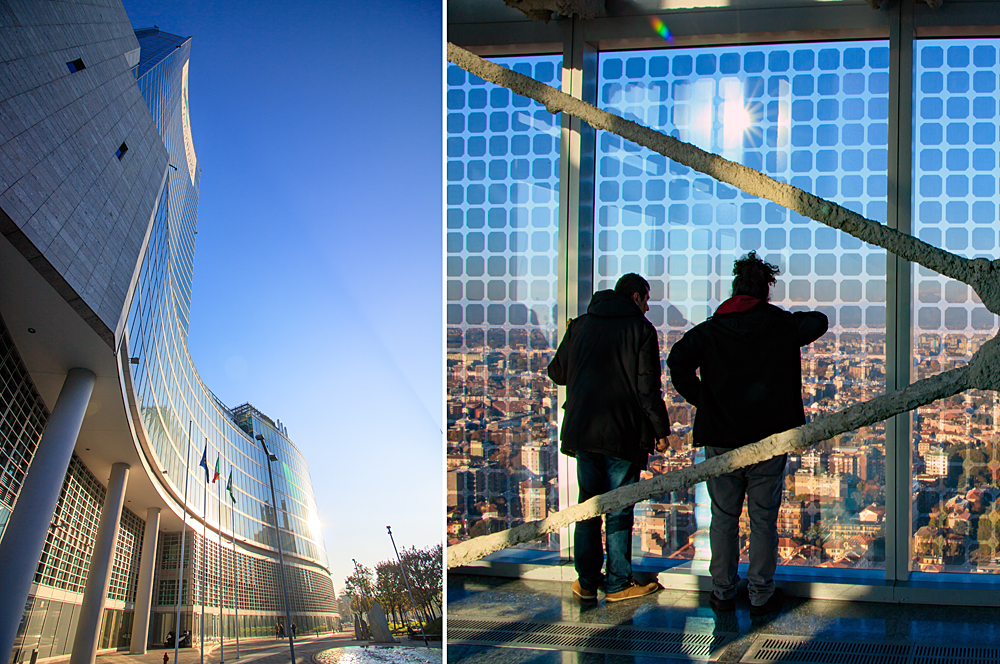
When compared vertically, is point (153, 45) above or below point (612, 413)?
above

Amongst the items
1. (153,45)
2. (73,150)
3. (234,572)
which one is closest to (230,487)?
(234,572)

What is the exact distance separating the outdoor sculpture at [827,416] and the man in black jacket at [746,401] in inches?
80.2

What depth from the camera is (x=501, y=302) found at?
3697 mm

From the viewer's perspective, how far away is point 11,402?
12797 mm

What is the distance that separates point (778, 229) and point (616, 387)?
4.19ft

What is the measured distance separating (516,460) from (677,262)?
1.39 meters

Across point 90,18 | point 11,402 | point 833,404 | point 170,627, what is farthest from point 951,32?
point 170,627

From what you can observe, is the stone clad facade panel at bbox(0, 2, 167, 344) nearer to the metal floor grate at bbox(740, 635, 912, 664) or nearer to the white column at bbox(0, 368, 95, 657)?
the white column at bbox(0, 368, 95, 657)

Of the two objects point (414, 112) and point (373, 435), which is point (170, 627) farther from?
point (414, 112)

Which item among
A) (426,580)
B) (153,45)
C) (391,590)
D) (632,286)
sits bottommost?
(391,590)

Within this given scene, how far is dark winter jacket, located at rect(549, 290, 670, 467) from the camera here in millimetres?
2781

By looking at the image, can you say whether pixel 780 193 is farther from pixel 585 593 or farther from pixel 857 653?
pixel 585 593

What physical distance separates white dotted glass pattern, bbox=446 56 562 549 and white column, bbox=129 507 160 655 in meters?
24.4

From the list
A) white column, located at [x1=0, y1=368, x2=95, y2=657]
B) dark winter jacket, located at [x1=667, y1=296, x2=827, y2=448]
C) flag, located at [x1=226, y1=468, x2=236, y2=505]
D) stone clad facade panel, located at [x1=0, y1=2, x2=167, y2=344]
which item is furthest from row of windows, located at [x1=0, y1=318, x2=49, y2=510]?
flag, located at [x1=226, y1=468, x2=236, y2=505]
